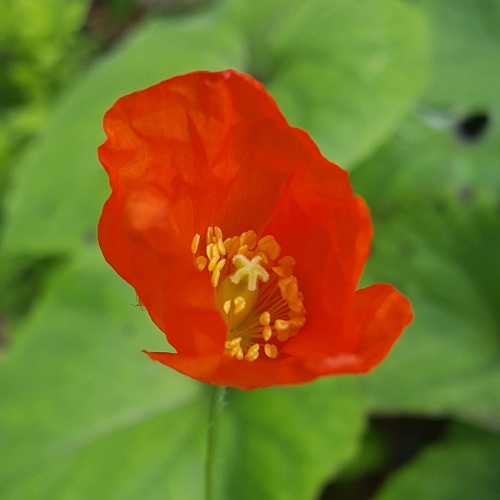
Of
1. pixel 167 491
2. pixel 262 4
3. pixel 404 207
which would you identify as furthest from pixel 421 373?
pixel 262 4

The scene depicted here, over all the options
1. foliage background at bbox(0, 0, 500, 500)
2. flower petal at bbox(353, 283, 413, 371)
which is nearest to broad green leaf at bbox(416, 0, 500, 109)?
foliage background at bbox(0, 0, 500, 500)

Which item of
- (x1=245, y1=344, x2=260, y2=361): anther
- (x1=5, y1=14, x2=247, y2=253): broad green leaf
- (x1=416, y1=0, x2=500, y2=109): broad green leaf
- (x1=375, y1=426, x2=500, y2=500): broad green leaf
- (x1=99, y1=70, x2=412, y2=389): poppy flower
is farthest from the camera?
(x1=416, y1=0, x2=500, y2=109): broad green leaf

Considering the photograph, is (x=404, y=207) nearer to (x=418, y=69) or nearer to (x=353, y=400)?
(x=418, y=69)

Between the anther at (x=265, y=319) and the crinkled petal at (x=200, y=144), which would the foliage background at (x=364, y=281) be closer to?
the anther at (x=265, y=319)

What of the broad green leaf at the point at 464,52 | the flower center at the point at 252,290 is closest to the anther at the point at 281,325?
the flower center at the point at 252,290

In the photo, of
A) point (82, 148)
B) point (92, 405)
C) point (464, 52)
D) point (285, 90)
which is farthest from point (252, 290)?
point (464, 52)

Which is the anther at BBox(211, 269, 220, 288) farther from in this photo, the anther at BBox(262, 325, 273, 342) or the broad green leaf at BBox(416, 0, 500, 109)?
Result: the broad green leaf at BBox(416, 0, 500, 109)
